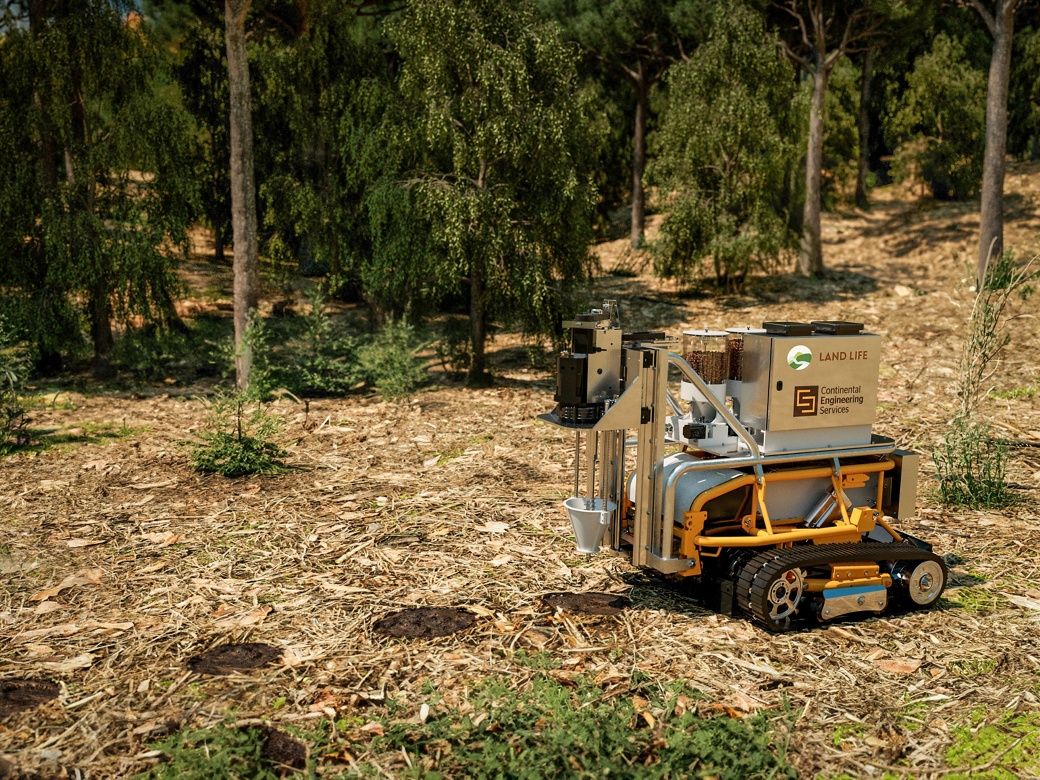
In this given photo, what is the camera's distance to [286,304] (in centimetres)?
2181

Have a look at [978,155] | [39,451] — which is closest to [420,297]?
[39,451]

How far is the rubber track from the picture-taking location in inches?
251

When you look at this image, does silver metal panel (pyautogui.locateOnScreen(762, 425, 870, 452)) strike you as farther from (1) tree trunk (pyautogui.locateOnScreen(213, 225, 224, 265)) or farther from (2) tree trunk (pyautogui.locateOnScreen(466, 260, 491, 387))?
(1) tree trunk (pyautogui.locateOnScreen(213, 225, 224, 265))

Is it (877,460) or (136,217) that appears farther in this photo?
(136,217)

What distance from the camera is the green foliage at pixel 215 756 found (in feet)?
15.5

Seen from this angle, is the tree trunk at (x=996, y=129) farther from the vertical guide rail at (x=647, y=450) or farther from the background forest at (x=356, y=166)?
the vertical guide rail at (x=647, y=450)

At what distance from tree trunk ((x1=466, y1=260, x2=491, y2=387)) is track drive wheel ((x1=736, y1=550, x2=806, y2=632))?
10.4 meters

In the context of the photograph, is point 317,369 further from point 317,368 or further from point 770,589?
point 770,589

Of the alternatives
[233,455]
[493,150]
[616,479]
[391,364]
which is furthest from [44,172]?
[616,479]

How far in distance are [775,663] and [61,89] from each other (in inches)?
631

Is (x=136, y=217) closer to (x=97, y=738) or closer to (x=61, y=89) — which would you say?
(x=61, y=89)

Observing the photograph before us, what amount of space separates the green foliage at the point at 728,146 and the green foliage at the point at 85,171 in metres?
11.4

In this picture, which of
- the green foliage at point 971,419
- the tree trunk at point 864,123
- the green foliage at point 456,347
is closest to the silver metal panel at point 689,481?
the green foliage at point 971,419

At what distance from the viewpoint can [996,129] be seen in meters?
20.8
